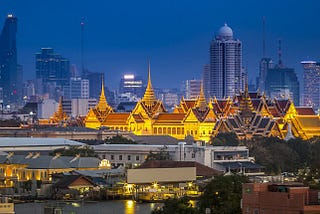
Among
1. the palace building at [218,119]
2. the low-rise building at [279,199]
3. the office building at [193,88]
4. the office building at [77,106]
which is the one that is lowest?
the low-rise building at [279,199]

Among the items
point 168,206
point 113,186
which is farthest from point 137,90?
point 168,206

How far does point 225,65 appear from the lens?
469ft

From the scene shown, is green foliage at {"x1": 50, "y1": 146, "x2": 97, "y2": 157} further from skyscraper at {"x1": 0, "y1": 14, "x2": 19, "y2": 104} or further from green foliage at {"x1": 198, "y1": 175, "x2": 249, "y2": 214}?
skyscraper at {"x1": 0, "y1": 14, "x2": 19, "y2": 104}

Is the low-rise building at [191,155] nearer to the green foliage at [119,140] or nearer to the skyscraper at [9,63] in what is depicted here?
the green foliage at [119,140]

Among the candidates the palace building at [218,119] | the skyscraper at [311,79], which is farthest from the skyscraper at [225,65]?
the palace building at [218,119]

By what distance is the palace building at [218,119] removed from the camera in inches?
3388

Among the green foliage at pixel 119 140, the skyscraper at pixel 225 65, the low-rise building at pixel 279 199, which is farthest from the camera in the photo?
the skyscraper at pixel 225 65

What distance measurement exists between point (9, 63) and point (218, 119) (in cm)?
10224

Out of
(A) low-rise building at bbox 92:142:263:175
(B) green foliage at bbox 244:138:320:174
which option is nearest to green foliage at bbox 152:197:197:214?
(A) low-rise building at bbox 92:142:263:175

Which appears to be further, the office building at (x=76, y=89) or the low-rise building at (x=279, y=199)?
the office building at (x=76, y=89)

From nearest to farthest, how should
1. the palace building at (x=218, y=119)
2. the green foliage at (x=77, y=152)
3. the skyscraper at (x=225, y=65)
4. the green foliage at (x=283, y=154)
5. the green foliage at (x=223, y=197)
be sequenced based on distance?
the green foliage at (x=223, y=197), the green foliage at (x=77, y=152), the green foliage at (x=283, y=154), the palace building at (x=218, y=119), the skyscraper at (x=225, y=65)

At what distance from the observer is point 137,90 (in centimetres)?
18200

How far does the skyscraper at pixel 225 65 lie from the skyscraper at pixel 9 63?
1586 inches

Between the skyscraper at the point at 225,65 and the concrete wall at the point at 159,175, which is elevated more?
the skyscraper at the point at 225,65
